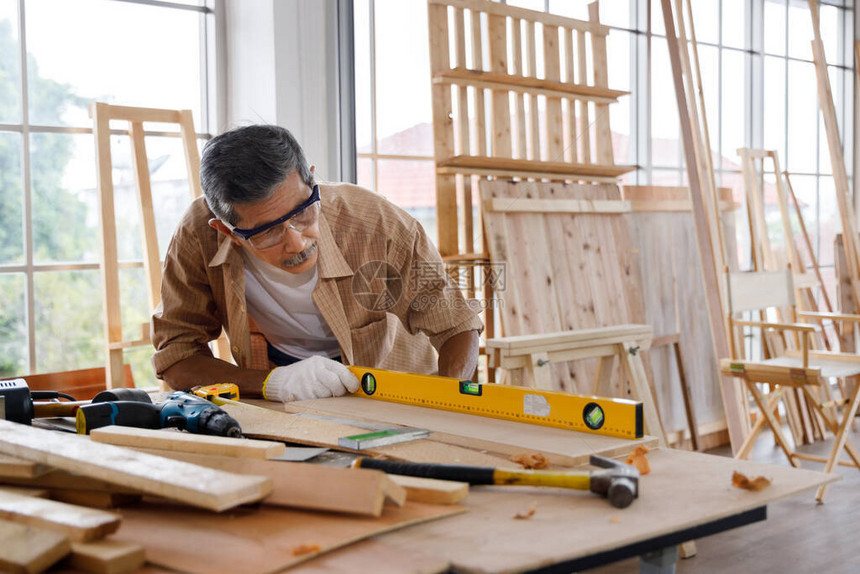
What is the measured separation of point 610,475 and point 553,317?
2847 mm

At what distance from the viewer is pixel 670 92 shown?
17.2 feet

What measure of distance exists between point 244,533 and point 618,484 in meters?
0.52

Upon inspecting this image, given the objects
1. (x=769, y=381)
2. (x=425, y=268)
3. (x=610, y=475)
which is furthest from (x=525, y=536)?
(x=769, y=381)

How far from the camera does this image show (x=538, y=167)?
4043 mm

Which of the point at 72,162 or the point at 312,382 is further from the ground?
the point at 72,162

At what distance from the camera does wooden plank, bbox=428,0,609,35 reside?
3.77m

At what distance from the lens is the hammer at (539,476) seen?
3.87ft

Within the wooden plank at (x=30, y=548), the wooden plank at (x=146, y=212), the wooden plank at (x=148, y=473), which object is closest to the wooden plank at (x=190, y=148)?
the wooden plank at (x=146, y=212)

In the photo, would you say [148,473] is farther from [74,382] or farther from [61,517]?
[74,382]

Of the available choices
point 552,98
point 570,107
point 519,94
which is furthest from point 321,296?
point 570,107

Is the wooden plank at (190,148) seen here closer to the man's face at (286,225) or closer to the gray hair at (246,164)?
the man's face at (286,225)

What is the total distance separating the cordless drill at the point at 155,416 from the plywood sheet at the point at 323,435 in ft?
0.23

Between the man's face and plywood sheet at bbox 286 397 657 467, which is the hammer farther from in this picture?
the man's face

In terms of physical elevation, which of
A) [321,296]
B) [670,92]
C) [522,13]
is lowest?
[321,296]
